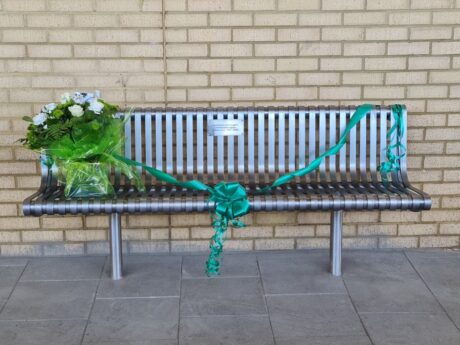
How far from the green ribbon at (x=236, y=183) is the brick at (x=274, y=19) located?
71 cm

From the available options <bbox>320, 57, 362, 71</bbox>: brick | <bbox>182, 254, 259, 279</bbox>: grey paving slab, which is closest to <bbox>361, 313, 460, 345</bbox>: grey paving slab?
<bbox>182, 254, 259, 279</bbox>: grey paving slab

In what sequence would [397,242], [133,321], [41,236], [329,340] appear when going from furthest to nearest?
[397,242], [41,236], [133,321], [329,340]

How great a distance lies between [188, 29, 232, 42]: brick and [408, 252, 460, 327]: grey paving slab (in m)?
1.90

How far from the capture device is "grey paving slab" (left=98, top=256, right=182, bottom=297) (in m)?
4.02

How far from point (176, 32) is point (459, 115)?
1933 mm

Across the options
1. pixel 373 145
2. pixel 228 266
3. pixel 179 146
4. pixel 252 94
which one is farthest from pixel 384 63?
pixel 228 266

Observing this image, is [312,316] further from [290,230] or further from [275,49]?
[275,49]

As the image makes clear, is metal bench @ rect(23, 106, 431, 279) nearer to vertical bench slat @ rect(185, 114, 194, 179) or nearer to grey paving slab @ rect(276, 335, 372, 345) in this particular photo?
→ vertical bench slat @ rect(185, 114, 194, 179)

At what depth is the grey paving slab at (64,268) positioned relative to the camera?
4277mm

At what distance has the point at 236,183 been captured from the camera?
4.01m

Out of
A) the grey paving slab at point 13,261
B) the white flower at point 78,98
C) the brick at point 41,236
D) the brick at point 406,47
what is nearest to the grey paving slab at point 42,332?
the grey paving slab at point 13,261

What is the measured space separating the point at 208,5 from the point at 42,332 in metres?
2.20

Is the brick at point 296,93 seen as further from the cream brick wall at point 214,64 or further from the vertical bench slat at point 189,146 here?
the vertical bench slat at point 189,146

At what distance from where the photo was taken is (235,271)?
171 inches
